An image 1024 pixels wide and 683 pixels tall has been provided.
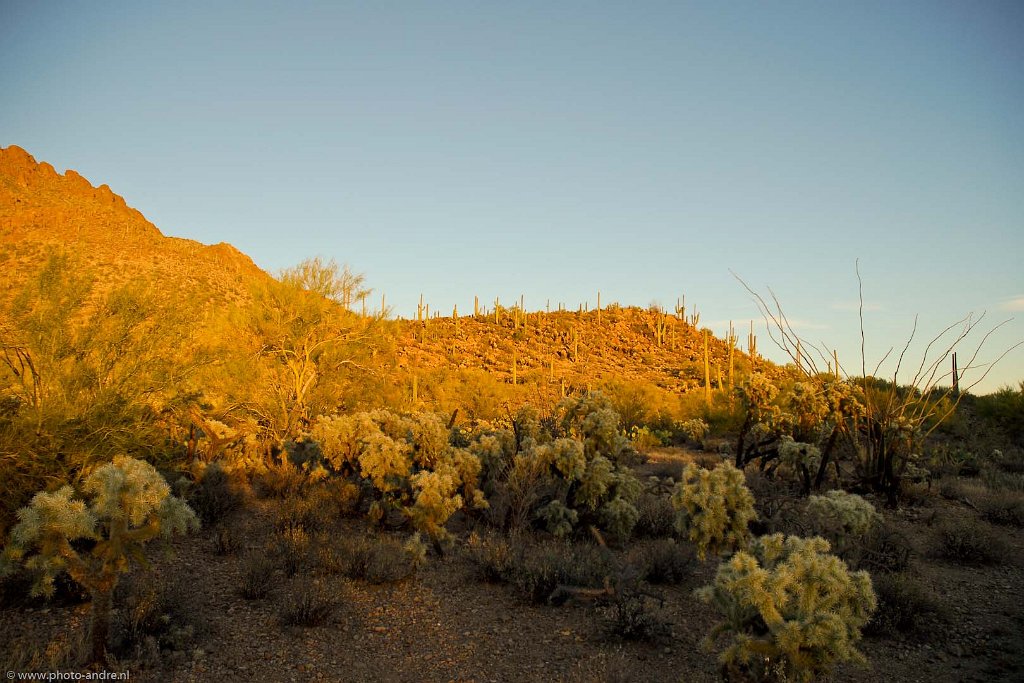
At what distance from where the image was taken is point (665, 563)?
7.46 metres

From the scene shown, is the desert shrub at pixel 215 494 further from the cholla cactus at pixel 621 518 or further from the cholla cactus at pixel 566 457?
the cholla cactus at pixel 621 518

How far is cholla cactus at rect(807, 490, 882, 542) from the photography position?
21.0ft

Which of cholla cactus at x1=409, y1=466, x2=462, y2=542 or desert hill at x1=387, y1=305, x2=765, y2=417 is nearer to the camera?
cholla cactus at x1=409, y1=466, x2=462, y2=542

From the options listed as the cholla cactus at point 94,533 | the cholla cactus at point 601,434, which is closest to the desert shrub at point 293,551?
the cholla cactus at point 94,533

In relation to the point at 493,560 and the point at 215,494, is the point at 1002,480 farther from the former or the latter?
the point at 215,494

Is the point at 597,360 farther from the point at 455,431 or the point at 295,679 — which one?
the point at 295,679

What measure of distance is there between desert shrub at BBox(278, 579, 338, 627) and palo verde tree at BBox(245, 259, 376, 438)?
8219 mm

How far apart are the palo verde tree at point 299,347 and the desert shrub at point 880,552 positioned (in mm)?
11544

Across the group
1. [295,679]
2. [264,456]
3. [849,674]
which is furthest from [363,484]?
[849,674]

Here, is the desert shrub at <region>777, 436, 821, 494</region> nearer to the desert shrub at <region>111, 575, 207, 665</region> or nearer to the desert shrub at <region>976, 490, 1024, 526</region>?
the desert shrub at <region>976, 490, 1024, 526</region>

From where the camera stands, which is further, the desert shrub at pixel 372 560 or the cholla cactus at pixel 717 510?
the desert shrub at pixel 372 560

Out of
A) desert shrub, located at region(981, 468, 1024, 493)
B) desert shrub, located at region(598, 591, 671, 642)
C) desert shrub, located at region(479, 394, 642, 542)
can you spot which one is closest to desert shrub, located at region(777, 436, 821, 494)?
desert shrub, located at region(479, 394, 642, 542)

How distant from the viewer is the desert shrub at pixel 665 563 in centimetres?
742

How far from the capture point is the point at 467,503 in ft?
30.7
